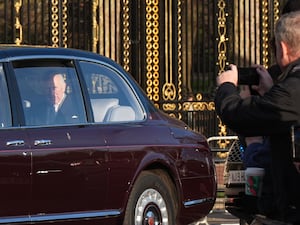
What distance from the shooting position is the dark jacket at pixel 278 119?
13.3ft

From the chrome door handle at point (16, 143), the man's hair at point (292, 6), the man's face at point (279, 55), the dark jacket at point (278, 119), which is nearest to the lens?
the dark jacket at point (278, 119)

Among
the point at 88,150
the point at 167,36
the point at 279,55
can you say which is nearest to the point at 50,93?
the point at 88,150

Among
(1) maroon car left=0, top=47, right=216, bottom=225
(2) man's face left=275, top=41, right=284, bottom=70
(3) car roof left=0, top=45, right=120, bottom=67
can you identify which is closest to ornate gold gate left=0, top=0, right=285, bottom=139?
(1) maroon car left=0, top=47, right=216, bottom=225

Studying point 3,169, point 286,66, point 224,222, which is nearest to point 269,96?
point 286,66

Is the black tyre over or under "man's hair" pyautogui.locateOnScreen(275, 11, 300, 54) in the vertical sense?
under

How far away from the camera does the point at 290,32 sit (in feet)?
13.4

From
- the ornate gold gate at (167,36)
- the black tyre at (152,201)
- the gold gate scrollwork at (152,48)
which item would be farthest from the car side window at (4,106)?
the gold gate scrollwork at (152,48)

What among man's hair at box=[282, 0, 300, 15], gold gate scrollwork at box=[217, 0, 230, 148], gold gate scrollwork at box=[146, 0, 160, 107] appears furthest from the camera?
gold gate scrollwork at box=[217, 0, 230, 148]

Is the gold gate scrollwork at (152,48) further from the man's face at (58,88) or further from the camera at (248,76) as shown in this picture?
the camera at (248,76)

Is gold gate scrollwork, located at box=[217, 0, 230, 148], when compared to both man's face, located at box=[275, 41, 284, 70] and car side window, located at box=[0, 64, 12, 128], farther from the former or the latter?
man's face, located at box=[275, 41, 284, 70]

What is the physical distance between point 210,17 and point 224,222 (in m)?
4.80

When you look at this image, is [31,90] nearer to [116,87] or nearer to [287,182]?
[116,87]

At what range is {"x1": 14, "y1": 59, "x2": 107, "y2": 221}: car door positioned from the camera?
717cm

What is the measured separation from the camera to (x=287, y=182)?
4078mm
